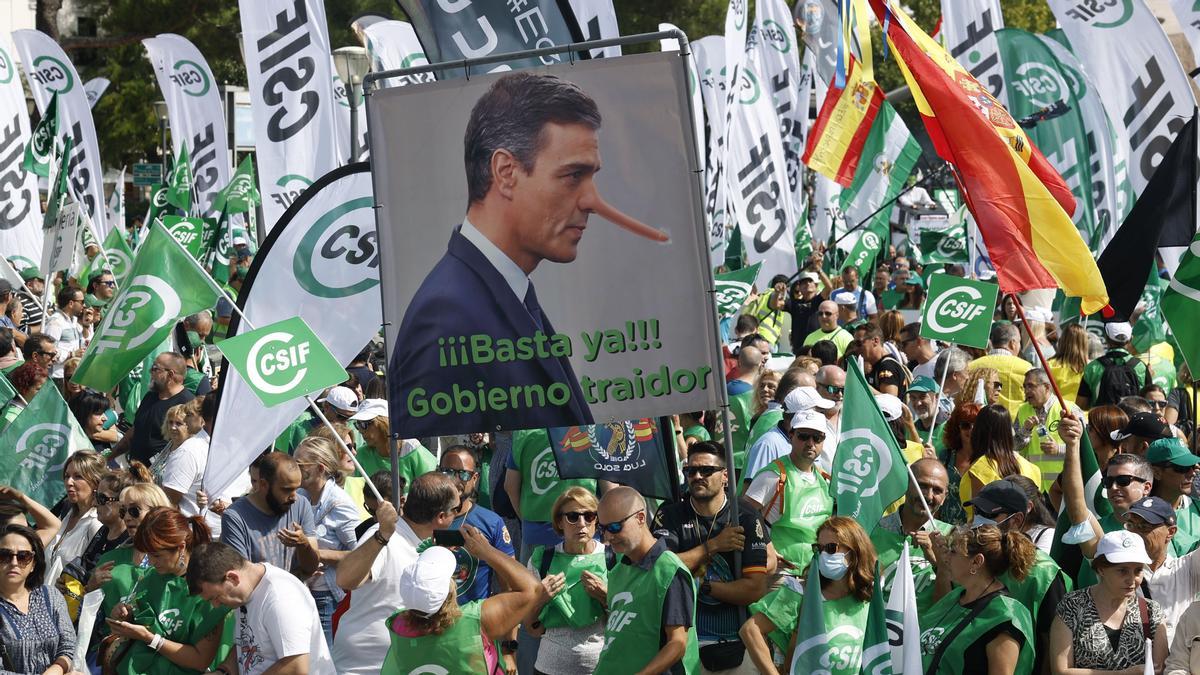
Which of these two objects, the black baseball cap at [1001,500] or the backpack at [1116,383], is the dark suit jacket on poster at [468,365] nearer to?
the black baseball cap at [1001,500]

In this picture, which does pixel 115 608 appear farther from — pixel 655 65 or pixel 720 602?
pixel 655 65

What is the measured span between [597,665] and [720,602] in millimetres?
598

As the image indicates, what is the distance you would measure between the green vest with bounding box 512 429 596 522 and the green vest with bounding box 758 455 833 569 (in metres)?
1.14

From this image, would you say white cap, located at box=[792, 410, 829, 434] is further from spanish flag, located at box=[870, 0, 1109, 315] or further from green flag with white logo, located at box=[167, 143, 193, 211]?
green flag with white logo, located at box=[167, 143, 193, 211]

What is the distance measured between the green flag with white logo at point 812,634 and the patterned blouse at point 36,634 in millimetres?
2809

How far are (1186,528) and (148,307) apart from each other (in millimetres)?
5037

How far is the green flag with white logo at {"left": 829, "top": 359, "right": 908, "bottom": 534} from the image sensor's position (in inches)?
263

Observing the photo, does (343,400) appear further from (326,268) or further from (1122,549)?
(1122,549)

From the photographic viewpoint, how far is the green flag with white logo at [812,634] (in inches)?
228

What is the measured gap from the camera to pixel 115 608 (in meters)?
6.33

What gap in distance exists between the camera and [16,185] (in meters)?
16.9

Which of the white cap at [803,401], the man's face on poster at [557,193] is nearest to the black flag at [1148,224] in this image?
the white cap at [803,401]

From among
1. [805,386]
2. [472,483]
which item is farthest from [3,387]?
[805,386]

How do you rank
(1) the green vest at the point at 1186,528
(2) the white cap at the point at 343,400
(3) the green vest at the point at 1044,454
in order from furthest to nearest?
(2) the white cap at the point at 343,400
(3) the green vest at the point at 1044,454
(1) the green vest at the point at 1186,528
